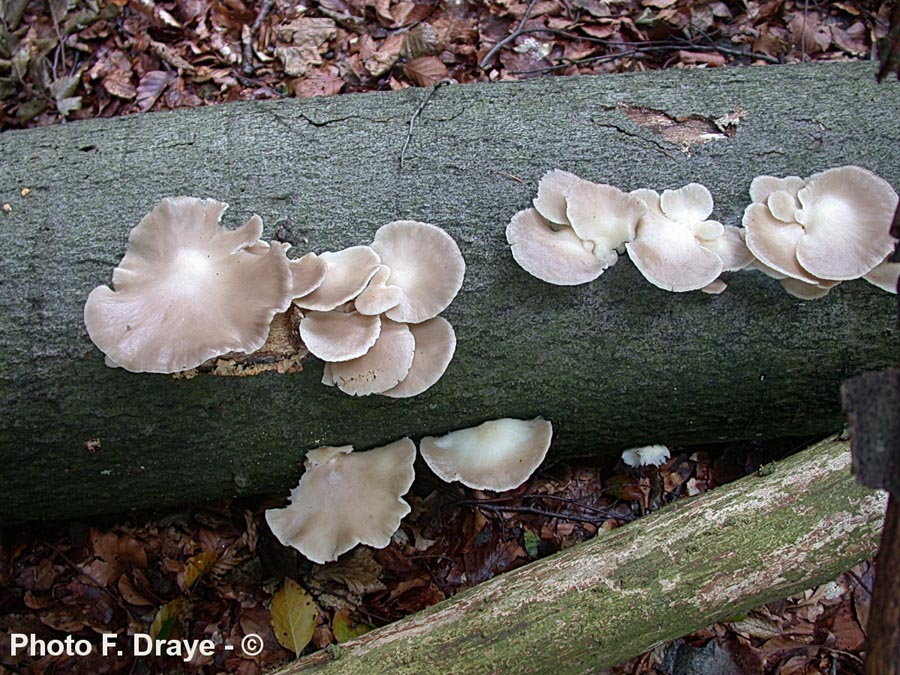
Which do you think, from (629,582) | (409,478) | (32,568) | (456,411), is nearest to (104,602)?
(32,568)

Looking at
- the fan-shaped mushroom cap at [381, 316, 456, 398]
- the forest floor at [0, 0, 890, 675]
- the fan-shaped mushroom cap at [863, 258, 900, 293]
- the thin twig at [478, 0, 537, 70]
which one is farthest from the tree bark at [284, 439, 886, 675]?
the thin twig at [478, 0, 537, 70]

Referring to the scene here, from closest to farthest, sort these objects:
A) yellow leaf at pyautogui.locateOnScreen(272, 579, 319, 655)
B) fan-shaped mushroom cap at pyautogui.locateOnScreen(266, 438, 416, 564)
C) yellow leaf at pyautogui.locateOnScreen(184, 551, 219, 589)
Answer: fan-shaped mushroom cap at pyautogui.locateOnScreen(266, 438, 416, 564)
yellow leaf at pyautogui.locateOnScreen(272, 579, 319, 655)
yellow leaf at pyautogui.locateOnScreen(184, 551, 219, 589)

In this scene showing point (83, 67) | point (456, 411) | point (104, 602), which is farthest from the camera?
point (83, 67)

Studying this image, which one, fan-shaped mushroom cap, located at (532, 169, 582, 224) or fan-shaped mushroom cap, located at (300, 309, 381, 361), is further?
fan-shaped mushroom cap, located at (532, 169, 582, 224)

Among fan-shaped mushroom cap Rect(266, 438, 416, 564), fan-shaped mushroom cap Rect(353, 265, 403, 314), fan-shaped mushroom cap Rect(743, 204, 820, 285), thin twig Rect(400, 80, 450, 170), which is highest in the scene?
thin twig Rect(400, 80, 450, 170)

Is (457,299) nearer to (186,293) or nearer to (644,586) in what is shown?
(186,293)

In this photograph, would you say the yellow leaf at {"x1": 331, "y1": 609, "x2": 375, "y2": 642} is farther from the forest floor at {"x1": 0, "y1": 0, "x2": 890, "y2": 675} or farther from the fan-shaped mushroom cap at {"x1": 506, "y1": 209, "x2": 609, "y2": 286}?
the fan-shaped mushroom cap at {"x1": 506, "y1": 209, "x2": 609, "y2": 286}

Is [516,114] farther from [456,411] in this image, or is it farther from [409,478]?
[409,478]
